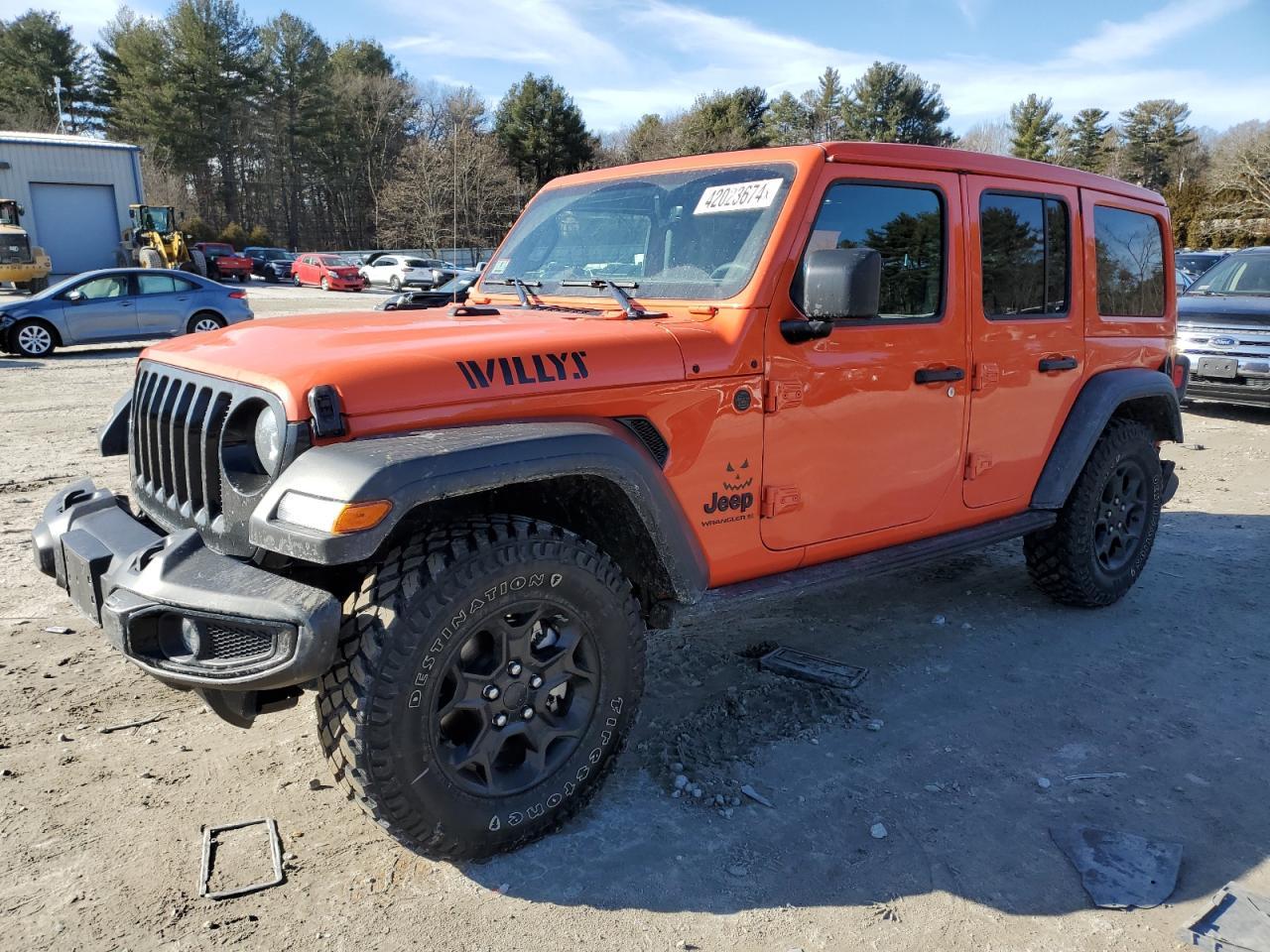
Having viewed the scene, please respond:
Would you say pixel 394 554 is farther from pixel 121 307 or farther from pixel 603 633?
pixel 121 307

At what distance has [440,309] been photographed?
3645 mm

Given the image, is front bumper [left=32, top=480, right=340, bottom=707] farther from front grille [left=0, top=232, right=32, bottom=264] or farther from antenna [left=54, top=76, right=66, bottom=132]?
antenna [left=54, top=76, right=66, bottom=132]

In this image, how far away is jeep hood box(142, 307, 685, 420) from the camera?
7.85ft

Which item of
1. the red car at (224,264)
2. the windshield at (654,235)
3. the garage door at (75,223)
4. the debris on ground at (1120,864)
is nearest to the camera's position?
the debris on ground at (1120,864)

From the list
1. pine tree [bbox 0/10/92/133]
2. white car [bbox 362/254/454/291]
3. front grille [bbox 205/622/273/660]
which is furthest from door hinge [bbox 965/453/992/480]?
pine tree [bbox 0/10/92/133]

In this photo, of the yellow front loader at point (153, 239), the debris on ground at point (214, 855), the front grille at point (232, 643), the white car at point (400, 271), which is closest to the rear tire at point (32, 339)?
the debris on ground at point (214, 855)

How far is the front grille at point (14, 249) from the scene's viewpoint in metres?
24.8

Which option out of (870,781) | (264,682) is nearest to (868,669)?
(870,781)

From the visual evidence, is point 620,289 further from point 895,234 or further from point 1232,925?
point 1232,925

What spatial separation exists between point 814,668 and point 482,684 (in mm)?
1820

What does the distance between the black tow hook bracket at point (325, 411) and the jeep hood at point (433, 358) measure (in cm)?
2

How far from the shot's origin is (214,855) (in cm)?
265

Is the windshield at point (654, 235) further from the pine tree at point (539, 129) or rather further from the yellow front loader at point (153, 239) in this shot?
the pine tree at point (539, 129)

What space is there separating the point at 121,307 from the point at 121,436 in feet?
41.1
